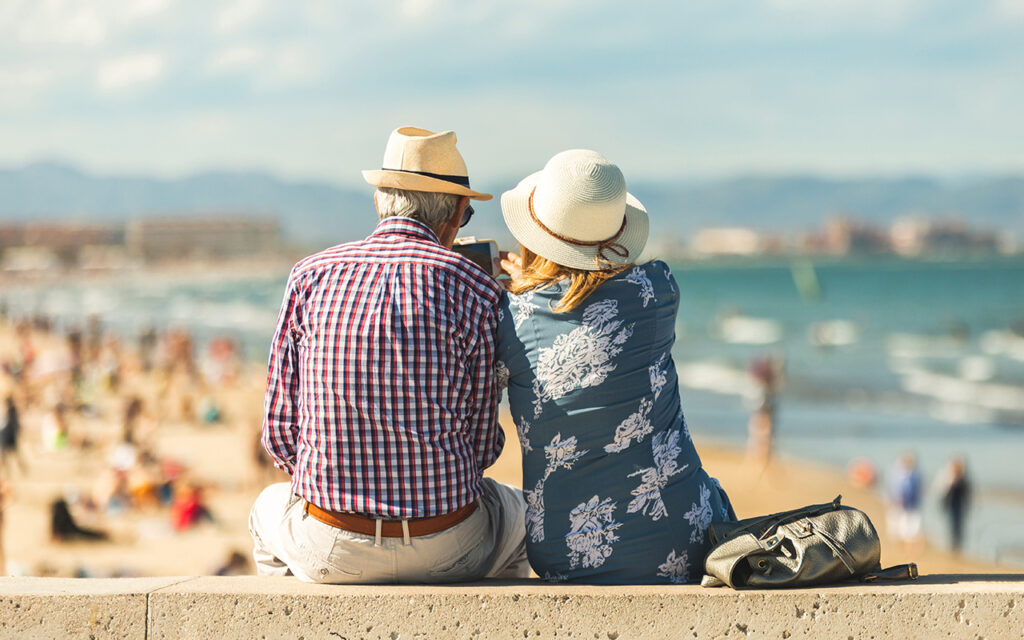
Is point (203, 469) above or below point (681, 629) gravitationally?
below

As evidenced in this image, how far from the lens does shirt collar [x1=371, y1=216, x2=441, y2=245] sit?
7.63ft

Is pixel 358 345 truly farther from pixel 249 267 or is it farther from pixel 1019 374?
pixel 249 267

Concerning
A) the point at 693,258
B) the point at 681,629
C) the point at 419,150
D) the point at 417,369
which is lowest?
the point at 693,258

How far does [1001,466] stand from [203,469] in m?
12.0

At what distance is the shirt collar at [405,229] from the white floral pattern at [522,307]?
0.25 metres

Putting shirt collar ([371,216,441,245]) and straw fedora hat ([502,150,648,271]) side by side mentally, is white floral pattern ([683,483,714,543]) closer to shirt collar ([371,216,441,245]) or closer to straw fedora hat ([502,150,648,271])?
straw fedora hat ([502,150,648,271])

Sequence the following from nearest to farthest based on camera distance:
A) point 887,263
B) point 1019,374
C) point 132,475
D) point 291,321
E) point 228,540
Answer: point 291,321
point 228,540
point 132,475
point 1019,374
point 887,263

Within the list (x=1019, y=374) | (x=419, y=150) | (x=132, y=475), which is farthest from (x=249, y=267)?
(x=419, y=150)

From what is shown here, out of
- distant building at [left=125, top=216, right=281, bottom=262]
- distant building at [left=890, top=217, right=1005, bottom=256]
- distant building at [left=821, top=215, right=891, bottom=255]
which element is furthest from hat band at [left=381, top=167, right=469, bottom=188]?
distant building at [left=125, top=216, right=281, bottom=262]

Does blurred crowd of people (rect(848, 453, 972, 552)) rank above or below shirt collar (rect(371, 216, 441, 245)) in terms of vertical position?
below

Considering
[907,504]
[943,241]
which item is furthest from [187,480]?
[943,241]

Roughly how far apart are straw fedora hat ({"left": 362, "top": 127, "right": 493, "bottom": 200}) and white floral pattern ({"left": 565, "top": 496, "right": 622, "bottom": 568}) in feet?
2.67

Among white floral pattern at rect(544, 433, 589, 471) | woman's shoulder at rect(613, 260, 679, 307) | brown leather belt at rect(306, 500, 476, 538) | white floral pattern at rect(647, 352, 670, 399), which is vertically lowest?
brown leather belt at rect(306, 500, 476, 538)

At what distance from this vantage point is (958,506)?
10.6 metres
